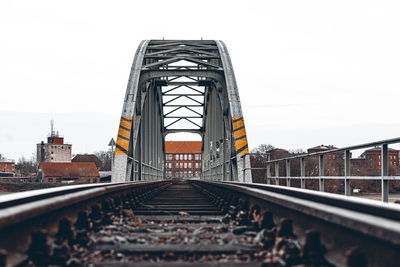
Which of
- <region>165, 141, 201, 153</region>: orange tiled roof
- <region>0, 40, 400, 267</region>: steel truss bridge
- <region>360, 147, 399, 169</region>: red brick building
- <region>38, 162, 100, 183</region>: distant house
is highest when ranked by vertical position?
<region>165, 141, 201, 153</region>: orange tiled roof

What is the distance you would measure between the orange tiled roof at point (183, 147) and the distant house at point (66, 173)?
5488 cm

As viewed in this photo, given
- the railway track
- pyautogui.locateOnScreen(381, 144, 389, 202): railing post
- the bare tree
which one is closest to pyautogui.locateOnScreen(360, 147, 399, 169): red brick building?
pyautogui.locateOnScreen(381, 144, 389, 202): railing post

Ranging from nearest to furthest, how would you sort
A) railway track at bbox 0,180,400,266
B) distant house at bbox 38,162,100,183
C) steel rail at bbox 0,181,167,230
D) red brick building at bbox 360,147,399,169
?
railway track at bbox 0,180,400,266, steel rail at bbox 0,181,167,230, red brick building at bbox 360,147,399,169, distant house at bbox 38,162,100,183

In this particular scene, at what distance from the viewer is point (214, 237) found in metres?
3.82

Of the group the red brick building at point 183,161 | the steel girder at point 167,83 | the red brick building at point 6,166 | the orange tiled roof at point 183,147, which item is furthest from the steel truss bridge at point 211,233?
the red brick building at point 6,166

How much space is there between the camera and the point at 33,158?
166000 millimetres

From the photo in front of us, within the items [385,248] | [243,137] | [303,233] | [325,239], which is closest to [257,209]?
[303,233]

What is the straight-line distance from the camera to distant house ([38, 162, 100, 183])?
254 ft

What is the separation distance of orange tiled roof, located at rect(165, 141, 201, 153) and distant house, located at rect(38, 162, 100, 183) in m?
54.9

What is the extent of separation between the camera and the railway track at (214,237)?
225cm

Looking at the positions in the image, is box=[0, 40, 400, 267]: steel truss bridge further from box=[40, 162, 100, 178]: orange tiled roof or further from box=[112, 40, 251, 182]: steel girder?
box=[40, 162, 100, 178]: orange tiled roof

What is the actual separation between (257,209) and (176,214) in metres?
1.73

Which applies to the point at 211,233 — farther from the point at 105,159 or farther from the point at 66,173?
the point at 105,159

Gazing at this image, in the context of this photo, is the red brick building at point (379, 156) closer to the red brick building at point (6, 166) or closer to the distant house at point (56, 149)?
the distant house at point (56, 149)
